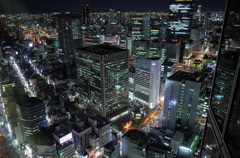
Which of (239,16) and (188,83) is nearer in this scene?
(239,16)

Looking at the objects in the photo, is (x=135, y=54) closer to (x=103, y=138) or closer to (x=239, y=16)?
(x=103, y=138)

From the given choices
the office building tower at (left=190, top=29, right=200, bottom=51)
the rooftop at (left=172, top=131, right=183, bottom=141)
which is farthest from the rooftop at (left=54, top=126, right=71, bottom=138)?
the office building tower at (left=190, top=29, right=200, bottom=51)

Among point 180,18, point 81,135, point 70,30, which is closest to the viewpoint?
point 81,135

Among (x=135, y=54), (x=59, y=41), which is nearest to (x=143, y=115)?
(x=135, y=54)

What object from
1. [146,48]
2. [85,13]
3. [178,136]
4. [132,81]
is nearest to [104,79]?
[132,81]

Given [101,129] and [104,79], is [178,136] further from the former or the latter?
[104,79]

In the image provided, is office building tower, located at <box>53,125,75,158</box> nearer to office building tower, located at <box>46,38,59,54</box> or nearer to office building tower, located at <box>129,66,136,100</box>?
office building tower, located at <box>129,66,136,100</box>

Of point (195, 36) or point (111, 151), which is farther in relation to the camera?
point (195, 36)
